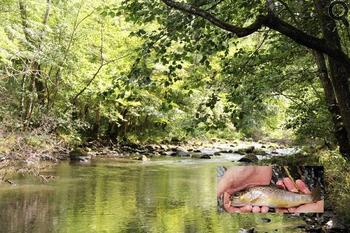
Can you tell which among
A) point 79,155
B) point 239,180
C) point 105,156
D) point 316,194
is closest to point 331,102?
point 316,194

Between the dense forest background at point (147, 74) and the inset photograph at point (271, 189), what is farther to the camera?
the dense forest background at point (147, 74)

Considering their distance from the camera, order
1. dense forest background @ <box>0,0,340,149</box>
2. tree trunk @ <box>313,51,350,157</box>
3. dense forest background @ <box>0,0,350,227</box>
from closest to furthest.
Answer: dense forest background @ <box>0,0,350,227</box>
dense forest background @ <box>0,0,340,149</box>
tree trunk @ <box>313,51,350,157</box>

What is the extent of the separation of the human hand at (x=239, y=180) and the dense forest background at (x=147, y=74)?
1.65m

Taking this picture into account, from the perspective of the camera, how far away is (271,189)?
174 inches

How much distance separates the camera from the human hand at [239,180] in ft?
14.4

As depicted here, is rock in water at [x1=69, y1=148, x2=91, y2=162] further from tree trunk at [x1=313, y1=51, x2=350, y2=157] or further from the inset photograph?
the inset photograph

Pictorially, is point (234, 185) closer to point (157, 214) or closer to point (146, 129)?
point (157, 214)

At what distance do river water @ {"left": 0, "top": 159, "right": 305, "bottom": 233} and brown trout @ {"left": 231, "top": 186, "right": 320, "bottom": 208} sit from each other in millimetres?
4836

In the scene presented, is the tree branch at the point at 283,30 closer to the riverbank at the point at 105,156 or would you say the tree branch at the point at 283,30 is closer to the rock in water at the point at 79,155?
the riverbank at the point at 105,156

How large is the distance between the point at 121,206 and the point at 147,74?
652 centimetres

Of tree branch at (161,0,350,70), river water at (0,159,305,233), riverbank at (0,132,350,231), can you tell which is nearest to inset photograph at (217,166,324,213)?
tree branch at (161,0,350,70)

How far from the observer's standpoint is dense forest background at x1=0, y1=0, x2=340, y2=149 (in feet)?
19.8

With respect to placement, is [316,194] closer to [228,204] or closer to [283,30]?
[228,204]

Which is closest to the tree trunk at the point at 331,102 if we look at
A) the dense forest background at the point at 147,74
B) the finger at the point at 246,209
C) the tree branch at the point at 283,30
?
the dense forest background at the point at 147,74
